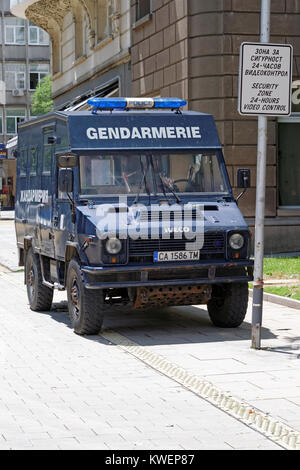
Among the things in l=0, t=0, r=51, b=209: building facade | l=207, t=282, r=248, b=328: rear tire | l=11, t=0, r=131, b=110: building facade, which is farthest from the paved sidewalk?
l=0, t=0, r=51, b=209: building facade

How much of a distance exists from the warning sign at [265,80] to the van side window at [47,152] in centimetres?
341

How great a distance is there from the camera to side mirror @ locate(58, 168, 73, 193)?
35.3ft

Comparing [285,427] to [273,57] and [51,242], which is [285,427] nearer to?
[273,57]

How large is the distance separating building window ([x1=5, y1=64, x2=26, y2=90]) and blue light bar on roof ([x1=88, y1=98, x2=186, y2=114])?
202ft

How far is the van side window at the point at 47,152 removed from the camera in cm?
1216

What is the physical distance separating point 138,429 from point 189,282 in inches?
163

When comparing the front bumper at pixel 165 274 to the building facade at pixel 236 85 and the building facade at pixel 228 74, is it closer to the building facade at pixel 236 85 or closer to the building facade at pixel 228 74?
the building facade at pixel 236 85

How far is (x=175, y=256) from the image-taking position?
10.4m

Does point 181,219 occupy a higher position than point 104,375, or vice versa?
point 181,219

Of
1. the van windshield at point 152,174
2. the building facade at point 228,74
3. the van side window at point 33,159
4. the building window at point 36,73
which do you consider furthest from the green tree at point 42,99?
the van windshield at point 152,174

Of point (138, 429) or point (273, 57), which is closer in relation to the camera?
point (138, 429)

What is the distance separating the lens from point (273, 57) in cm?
942

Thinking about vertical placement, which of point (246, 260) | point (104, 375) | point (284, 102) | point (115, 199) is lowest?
point (104, 375)
